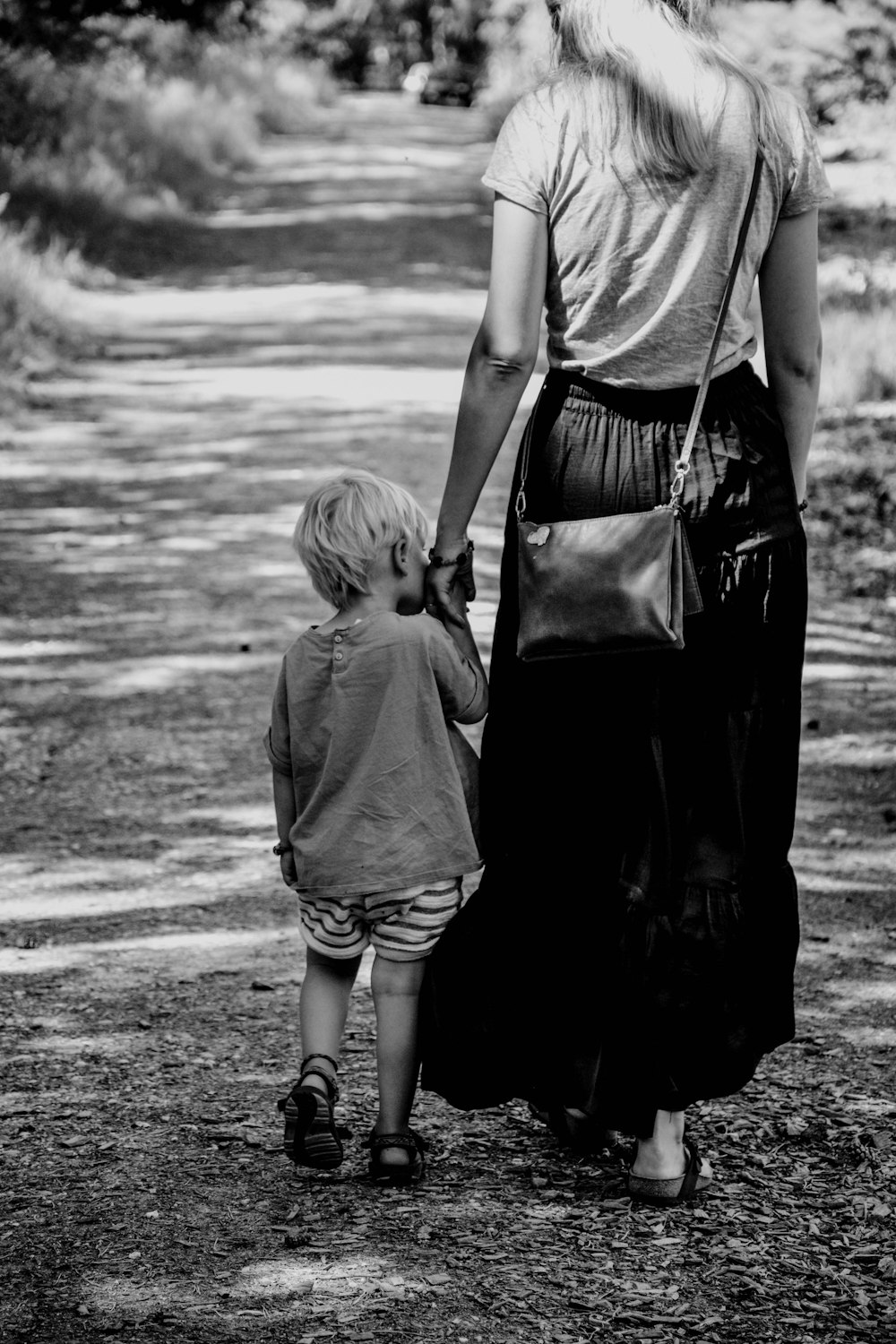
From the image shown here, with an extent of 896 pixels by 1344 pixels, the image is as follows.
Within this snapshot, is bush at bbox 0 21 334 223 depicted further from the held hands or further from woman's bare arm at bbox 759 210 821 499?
woman's bare arm at bbox 759 210 821 499

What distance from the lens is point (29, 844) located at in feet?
16.1

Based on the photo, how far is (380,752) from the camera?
3.02 metres

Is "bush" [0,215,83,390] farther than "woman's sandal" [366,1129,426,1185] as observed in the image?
Yes

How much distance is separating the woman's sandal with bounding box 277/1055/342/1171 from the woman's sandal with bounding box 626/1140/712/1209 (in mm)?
566

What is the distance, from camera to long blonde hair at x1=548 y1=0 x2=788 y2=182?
273 cm

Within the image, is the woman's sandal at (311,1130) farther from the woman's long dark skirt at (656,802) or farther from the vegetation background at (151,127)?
the vegetation background at (151,127)

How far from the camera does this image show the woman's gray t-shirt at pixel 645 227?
2766 mm

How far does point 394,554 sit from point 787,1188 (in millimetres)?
1436

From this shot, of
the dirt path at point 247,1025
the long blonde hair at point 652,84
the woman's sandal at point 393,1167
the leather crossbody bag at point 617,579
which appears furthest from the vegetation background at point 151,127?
the woman's sandal at point 393,1167

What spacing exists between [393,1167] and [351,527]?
4.00 feet

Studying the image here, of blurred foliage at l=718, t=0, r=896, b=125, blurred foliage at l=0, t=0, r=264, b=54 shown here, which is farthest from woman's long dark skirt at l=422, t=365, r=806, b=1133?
blurred foliage at l=0, t=0, r=264, b=54

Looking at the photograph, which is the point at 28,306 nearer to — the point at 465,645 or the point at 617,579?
the point at 465,645

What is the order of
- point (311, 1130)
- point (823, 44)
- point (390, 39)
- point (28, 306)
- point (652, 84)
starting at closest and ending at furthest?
point (652, 84) → point (311, 1130) → point (28, 306) → point (823, 44) → point (390, 39)

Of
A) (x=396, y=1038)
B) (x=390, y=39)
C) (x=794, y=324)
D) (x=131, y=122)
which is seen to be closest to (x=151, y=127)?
(x=131, y=122)
